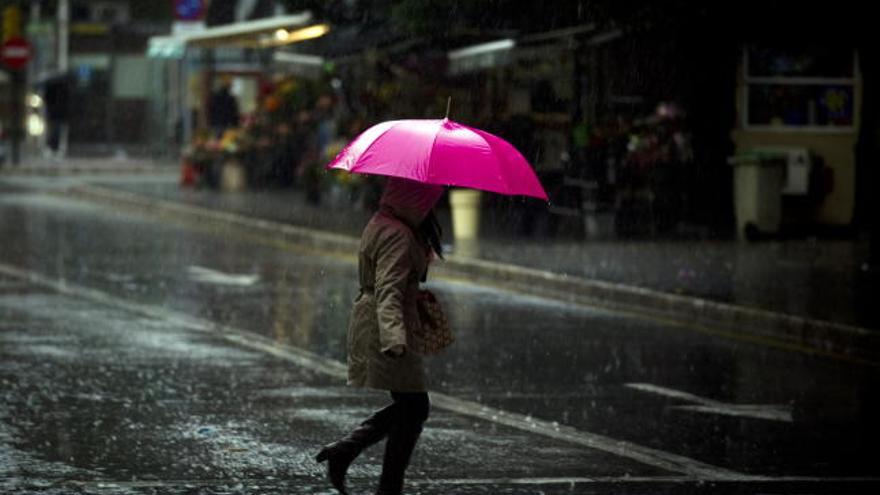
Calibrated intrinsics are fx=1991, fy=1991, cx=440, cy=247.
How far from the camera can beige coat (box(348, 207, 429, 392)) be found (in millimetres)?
7547

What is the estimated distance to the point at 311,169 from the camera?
32.2m

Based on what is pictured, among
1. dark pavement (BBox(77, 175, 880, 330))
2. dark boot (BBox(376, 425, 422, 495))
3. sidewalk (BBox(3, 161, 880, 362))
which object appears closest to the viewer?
dark boot (BBox(376, 425, 422, 495))

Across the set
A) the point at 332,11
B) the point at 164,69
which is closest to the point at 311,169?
the point at 332,11

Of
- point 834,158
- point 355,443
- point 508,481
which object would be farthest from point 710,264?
point 355,443

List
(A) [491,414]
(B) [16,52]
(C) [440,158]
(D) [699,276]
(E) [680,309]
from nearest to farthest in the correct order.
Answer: (C) [440,158], (A) [491,414], (E) [680,309], (D) [699,276], (B) [16,52]

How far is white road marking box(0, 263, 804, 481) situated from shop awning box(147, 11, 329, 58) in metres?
18.0

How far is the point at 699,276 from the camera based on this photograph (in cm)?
1878

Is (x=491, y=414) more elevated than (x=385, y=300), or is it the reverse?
(x=385, y=300)

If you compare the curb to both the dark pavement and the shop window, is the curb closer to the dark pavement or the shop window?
the dark pavement

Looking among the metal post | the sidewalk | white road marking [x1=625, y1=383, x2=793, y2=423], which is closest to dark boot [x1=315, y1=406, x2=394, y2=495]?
white road marking [x1=625, y1=383, x2=793, y2=423]

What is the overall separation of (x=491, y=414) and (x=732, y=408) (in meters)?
1.46

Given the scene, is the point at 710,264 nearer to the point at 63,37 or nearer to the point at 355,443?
the point at 355,443

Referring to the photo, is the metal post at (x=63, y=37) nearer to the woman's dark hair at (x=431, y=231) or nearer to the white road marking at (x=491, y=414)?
the white road marking at (x=491, y=414)

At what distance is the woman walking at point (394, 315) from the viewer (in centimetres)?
752
